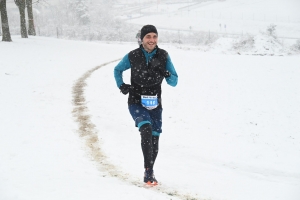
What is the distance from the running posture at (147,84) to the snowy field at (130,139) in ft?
2.16

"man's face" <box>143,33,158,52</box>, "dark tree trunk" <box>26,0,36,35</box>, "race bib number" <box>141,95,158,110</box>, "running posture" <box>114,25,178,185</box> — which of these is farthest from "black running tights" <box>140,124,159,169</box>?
"dark tree trunk" <box>26,0,36,35</box>

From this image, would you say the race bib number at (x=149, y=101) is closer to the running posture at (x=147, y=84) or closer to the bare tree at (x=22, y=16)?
the running posture at (x=147, y=84)

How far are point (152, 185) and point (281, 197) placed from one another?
7.31ft

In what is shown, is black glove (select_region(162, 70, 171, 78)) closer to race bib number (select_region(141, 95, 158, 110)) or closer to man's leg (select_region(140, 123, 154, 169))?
race bib number (select_region(141, 95, 158, 110))

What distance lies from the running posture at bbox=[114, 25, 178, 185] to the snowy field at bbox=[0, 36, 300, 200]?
26.0 inches

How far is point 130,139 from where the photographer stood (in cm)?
812

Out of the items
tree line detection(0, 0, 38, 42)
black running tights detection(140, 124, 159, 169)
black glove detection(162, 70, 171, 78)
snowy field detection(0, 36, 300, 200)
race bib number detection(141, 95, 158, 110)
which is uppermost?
tree line detection(0, 0, 38, 42)

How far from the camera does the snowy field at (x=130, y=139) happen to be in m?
4.86

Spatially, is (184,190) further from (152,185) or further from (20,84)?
(20,84)

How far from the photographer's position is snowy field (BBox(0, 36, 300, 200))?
4.86 m

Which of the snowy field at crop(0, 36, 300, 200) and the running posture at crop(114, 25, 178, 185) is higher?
the running posture at crop(114, 25, 178, 185)

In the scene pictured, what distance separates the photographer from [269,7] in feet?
322

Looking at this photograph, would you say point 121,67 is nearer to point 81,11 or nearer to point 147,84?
point 147,84

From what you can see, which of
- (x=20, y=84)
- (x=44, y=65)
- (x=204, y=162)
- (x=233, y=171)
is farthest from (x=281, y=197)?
(x=44, y=65)
